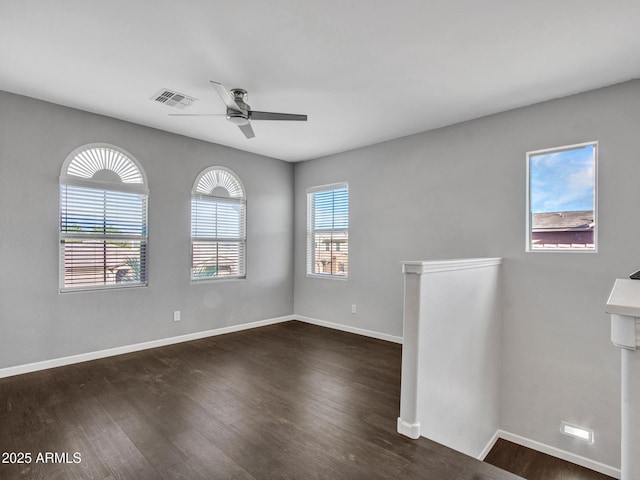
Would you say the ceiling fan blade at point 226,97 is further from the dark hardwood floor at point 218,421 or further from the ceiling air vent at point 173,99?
the dark hardwood floor at point 218,421

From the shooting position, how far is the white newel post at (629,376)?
90 cm

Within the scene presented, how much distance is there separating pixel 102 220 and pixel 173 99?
163cm

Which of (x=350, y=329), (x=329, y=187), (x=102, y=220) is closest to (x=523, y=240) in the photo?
(x=350, y=329)

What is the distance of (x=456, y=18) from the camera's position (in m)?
2.15

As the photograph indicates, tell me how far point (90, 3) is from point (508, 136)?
12.5ft

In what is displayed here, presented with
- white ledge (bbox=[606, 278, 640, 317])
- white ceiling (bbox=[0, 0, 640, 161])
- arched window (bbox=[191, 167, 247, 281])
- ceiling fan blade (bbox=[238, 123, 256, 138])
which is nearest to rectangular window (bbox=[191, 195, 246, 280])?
arched window (bbox=[191, 167, 247, 281])

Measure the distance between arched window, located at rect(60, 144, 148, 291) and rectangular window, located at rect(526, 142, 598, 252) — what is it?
4448mm

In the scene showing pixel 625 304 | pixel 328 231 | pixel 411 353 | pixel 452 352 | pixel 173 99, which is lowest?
pixel 452 352

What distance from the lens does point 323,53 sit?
8.37 feet

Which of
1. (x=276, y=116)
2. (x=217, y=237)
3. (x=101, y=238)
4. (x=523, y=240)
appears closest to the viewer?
(x=276, y=116)

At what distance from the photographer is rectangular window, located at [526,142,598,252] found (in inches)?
124

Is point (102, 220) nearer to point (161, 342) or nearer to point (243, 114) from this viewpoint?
point (161, 342)

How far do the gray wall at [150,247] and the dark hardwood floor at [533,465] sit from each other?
140 inches

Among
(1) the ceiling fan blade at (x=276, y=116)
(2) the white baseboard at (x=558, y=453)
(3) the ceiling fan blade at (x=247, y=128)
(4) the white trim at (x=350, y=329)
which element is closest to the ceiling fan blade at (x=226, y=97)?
(1) the ceiling fan blade at (x=276, y=116)
